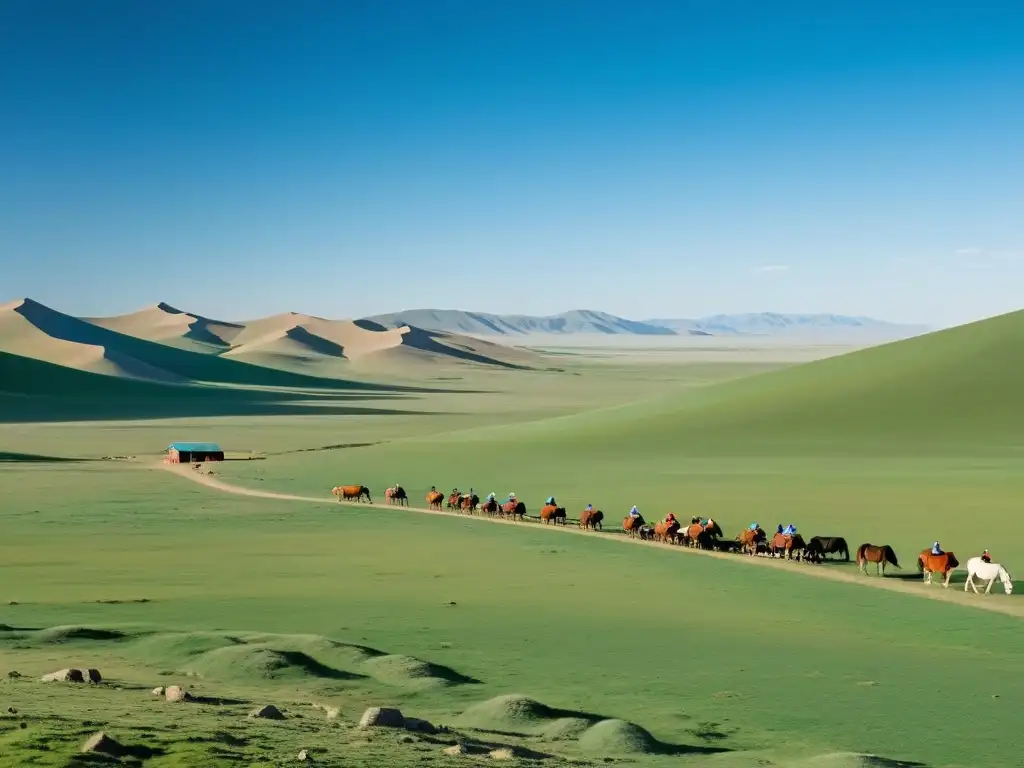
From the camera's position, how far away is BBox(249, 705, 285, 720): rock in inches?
538

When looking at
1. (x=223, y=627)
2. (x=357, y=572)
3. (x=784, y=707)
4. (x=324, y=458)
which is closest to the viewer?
(x=784, y=707)

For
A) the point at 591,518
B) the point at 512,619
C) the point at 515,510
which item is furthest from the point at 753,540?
the point at 512,619

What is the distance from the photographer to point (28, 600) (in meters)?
23.7

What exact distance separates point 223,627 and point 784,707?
31.3 ft

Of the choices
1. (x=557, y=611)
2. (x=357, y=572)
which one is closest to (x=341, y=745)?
(x=557, y=611)

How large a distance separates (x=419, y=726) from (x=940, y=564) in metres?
15.5

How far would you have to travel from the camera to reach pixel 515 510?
39.3 meters

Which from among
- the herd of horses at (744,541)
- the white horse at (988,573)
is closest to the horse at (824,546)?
the herd of horses at (744,541)

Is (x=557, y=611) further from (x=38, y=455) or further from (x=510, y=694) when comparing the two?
(x=38, y=455)

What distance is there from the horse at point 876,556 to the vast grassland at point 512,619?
0.65 meters

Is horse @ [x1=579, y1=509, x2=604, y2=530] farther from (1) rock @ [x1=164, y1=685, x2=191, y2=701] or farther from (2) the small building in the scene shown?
(2) the small building

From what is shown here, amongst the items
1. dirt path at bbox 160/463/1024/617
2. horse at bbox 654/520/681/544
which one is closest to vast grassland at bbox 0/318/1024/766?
dirt path at bbox 160/463/1024/617

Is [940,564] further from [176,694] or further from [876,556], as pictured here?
[176,694]

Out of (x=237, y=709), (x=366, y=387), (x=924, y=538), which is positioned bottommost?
(x=237, y=709)
